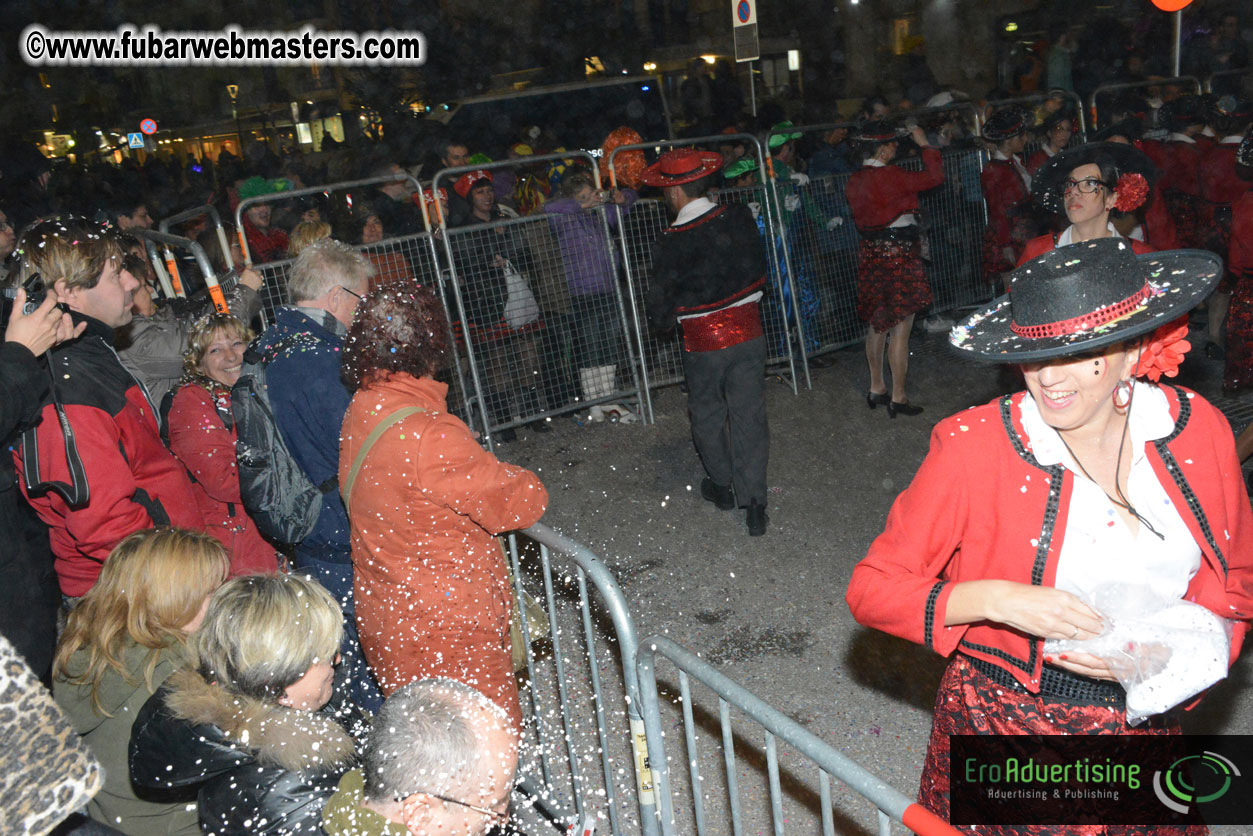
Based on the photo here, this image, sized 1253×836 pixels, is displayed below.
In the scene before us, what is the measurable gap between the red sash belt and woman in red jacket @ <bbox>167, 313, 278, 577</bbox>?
248 centimetres

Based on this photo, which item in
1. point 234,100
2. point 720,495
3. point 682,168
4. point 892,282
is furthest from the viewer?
point 234,100

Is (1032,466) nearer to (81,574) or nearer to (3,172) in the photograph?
(81,574)

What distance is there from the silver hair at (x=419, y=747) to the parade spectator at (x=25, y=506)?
5.09 feet

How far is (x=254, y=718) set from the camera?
6.77 ft

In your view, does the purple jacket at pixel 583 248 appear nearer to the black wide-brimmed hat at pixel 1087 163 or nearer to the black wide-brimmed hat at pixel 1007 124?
the black wide-brimmed hat at pixel 1007 124

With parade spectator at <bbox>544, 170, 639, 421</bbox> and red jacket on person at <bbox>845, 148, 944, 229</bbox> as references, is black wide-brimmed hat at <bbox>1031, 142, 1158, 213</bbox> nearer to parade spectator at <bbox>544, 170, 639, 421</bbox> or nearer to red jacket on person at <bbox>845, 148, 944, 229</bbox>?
red jacket on person at <bbox>845, 148, 944, 229</bbox>

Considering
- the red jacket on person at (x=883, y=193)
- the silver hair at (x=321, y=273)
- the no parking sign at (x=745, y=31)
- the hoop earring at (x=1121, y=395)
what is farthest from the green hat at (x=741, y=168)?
the hoop earring at (x=1121, y=395)

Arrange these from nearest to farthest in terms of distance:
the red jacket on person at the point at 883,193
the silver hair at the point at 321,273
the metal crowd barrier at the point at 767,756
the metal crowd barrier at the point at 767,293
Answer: the metal crowd barrier at the point at 767,756 → the silver hair at the point at 321,273 → the red jacket on person at the point at 883,193 → the metal crowd barrier at the point at 767,293

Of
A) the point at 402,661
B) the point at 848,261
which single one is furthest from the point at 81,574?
the point at 848,261

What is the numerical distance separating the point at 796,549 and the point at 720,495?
2.44 ft

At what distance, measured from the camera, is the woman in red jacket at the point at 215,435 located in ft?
11.4

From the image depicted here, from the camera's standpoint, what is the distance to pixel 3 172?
875 centimetres

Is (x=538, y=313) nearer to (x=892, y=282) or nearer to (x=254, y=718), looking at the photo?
(x=892, y=282)

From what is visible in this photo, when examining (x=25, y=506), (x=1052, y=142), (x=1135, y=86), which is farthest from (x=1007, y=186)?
(x=25, y=506)
